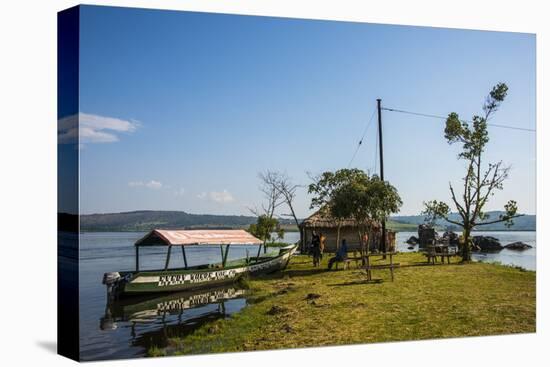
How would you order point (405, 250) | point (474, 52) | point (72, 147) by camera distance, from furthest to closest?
point (405, 250) → point (474, 52) → point (72, 147)

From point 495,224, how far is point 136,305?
24.7 ft

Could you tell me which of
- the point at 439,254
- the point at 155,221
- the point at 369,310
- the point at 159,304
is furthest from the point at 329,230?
the point at 155,221

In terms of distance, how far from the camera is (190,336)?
1127cm

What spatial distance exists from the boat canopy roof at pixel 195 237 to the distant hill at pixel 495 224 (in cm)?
306

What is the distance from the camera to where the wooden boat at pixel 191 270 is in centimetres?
1223

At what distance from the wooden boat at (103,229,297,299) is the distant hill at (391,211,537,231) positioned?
2.46 metres

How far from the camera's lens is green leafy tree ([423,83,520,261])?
13672mm

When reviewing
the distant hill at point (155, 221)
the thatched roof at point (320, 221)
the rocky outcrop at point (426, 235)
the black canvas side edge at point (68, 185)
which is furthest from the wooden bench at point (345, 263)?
the black canvas side edge at point (68, 185)

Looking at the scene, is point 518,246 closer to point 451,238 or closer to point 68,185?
point 451,238

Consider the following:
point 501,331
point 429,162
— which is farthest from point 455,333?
point 429,162

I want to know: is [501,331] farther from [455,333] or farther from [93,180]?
[93,180]

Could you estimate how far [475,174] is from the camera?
47.0 ft

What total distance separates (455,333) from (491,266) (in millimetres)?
3806

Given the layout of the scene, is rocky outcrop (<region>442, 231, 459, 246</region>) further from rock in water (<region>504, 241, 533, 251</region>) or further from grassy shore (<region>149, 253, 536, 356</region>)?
rock in water (<region>504, 241, 533, 251</region>)
